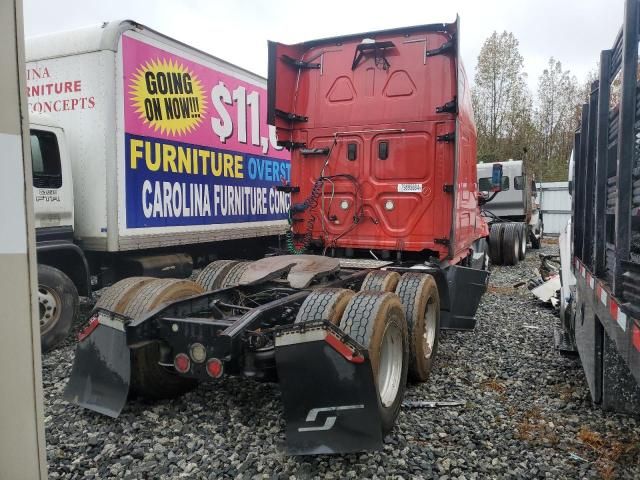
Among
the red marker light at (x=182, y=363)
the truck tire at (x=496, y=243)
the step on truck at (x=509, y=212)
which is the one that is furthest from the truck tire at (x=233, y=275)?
the truck tire at (x=496, y=243)

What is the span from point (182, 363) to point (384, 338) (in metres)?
1.37

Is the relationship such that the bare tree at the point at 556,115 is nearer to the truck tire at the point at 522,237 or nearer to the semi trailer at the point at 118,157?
the truck tire at the point at 522,237

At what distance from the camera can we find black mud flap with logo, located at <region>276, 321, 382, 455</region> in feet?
9.47

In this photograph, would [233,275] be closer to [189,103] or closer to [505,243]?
[189,103]

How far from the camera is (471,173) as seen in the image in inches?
283

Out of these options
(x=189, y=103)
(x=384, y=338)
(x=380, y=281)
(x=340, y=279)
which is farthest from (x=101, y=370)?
(x=189, y=103)

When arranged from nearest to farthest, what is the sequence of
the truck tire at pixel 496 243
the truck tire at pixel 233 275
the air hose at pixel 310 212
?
the truck tire at pixel 233 275, the air hose at pixel 310 212, the truck tire at pixel 496 243

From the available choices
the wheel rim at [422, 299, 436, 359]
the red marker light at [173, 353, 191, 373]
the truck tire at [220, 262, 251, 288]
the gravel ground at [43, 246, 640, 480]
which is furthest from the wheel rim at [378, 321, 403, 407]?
the truck tire at [220, 262, 251, 288]

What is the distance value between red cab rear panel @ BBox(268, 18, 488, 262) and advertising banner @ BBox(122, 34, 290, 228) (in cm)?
176

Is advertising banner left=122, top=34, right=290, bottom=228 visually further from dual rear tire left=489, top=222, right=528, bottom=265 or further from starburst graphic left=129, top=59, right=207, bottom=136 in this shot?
dual rear tire left=489, top=222, right=528, bottom=265

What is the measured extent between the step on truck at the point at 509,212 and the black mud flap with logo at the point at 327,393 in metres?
10.6

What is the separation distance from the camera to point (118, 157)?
609cm

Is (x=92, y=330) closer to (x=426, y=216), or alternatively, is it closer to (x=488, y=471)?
(x=488, y=471)

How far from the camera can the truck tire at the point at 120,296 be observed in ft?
12.7
